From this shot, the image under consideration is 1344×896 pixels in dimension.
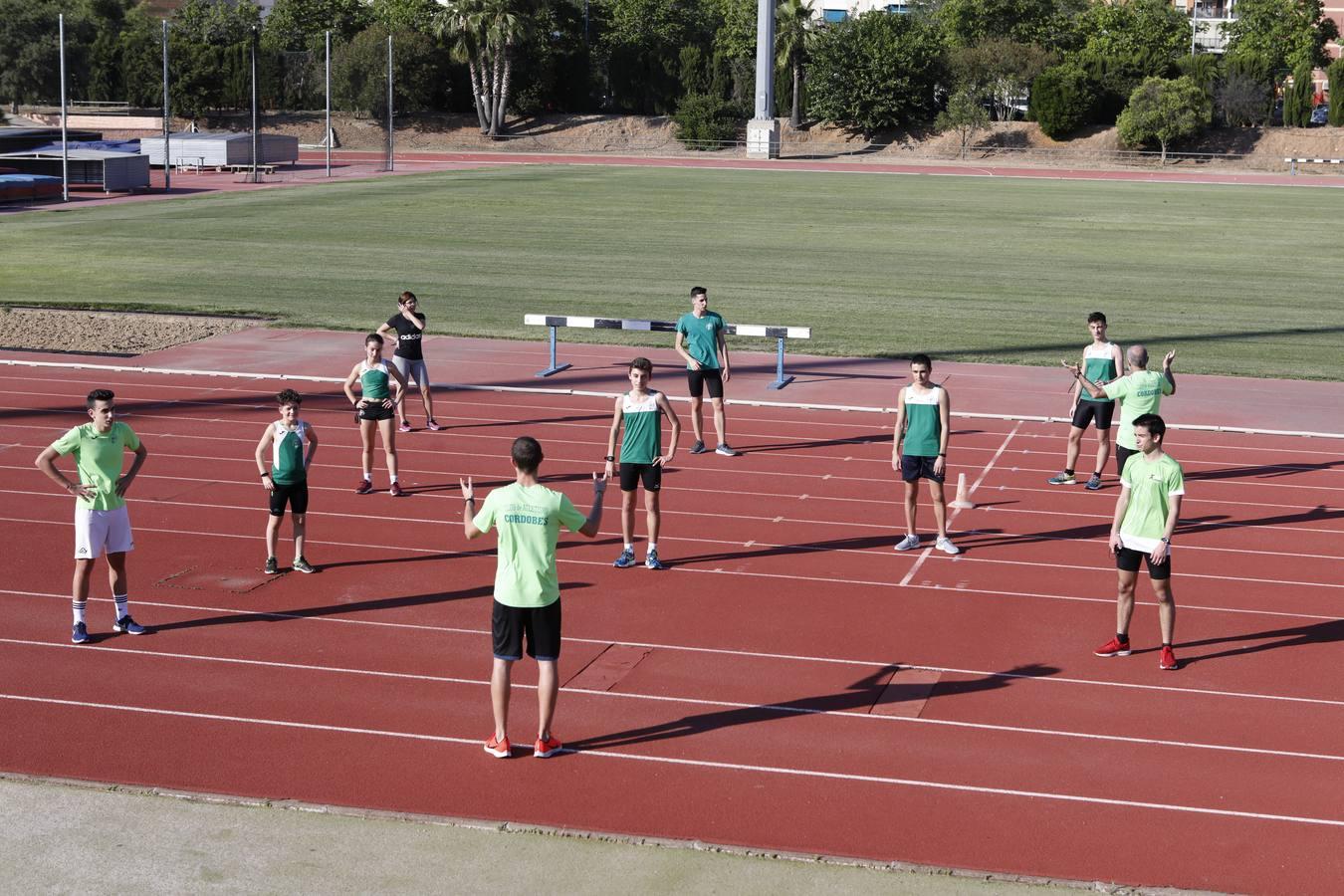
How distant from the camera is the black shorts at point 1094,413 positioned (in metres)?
16.2

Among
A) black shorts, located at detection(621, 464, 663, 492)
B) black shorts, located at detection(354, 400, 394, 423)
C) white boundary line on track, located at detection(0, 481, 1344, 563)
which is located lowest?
white boundary line on track, located at detection(0, 481, 1344, 563)

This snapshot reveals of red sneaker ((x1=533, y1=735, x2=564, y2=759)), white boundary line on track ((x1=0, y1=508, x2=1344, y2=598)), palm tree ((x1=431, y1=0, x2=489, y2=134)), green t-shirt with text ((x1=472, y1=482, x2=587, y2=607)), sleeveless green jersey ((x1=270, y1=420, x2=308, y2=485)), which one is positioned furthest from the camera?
palm tree ((x1=431, y1=0, x2=489, y2=134))

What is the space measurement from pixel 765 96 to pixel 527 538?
263 ft

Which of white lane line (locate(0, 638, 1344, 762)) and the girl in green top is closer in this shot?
white lane line (locate(0, 638, 1344, 762))

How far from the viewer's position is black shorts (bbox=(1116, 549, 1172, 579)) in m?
10.7

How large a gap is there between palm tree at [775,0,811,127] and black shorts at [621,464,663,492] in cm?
8320

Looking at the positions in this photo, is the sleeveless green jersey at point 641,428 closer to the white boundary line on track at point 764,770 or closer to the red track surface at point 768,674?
the red track surface at point 768,674

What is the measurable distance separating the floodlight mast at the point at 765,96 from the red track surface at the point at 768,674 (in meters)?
70.6

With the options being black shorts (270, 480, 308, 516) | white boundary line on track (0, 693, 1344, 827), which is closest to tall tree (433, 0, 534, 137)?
black shorts (270, 480, 308, 516)

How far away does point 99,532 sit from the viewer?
433 inches

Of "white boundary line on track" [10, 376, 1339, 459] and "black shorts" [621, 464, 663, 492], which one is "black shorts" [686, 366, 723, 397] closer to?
"white boundary line on track" [10, 376, 1339, 459]

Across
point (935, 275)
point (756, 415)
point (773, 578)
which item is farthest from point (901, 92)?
point (773, 578)

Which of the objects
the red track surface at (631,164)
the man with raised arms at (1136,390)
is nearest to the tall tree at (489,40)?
the red track surface at (631,164)

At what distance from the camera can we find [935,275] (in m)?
34.7
